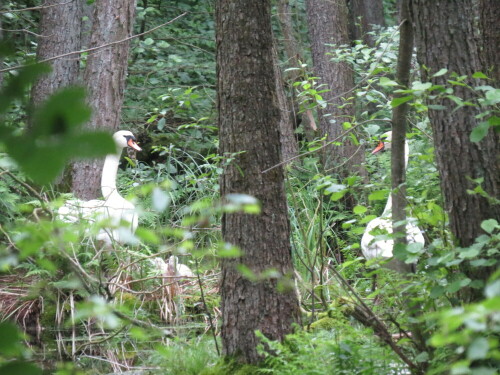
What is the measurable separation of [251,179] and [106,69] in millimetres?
4921

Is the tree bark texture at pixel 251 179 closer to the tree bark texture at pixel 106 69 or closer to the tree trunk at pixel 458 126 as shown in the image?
the tree trunk at pixel 458 126

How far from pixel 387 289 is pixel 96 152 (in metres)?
3.15

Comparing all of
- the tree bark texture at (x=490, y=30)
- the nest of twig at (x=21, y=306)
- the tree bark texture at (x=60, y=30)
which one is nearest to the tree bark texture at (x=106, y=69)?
the tree bark texture at (x=60, y=30)

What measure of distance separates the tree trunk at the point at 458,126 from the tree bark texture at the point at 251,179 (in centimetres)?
114

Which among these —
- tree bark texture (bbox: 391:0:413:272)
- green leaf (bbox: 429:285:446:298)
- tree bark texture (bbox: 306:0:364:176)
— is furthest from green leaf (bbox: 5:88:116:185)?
tree bark texture (bbox: 306:0:364:176)

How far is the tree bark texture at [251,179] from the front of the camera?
4.20 meters

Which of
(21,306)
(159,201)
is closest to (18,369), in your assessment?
(159,201)

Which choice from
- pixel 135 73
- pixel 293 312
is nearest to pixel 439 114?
pixel 293 312

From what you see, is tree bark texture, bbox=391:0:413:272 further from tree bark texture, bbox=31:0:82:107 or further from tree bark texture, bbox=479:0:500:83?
tree bark texture, bbox=31:0:82:107

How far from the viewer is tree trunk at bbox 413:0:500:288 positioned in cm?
327

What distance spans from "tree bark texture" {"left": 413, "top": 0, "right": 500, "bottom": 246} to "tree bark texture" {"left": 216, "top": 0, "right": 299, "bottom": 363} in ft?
3.72

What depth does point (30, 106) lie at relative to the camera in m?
0.75

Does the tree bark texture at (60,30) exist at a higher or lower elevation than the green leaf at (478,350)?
higher

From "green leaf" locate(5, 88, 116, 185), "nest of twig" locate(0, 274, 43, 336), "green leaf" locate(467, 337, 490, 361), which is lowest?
"nest of twig" locate(0, 274, 43, 336)
